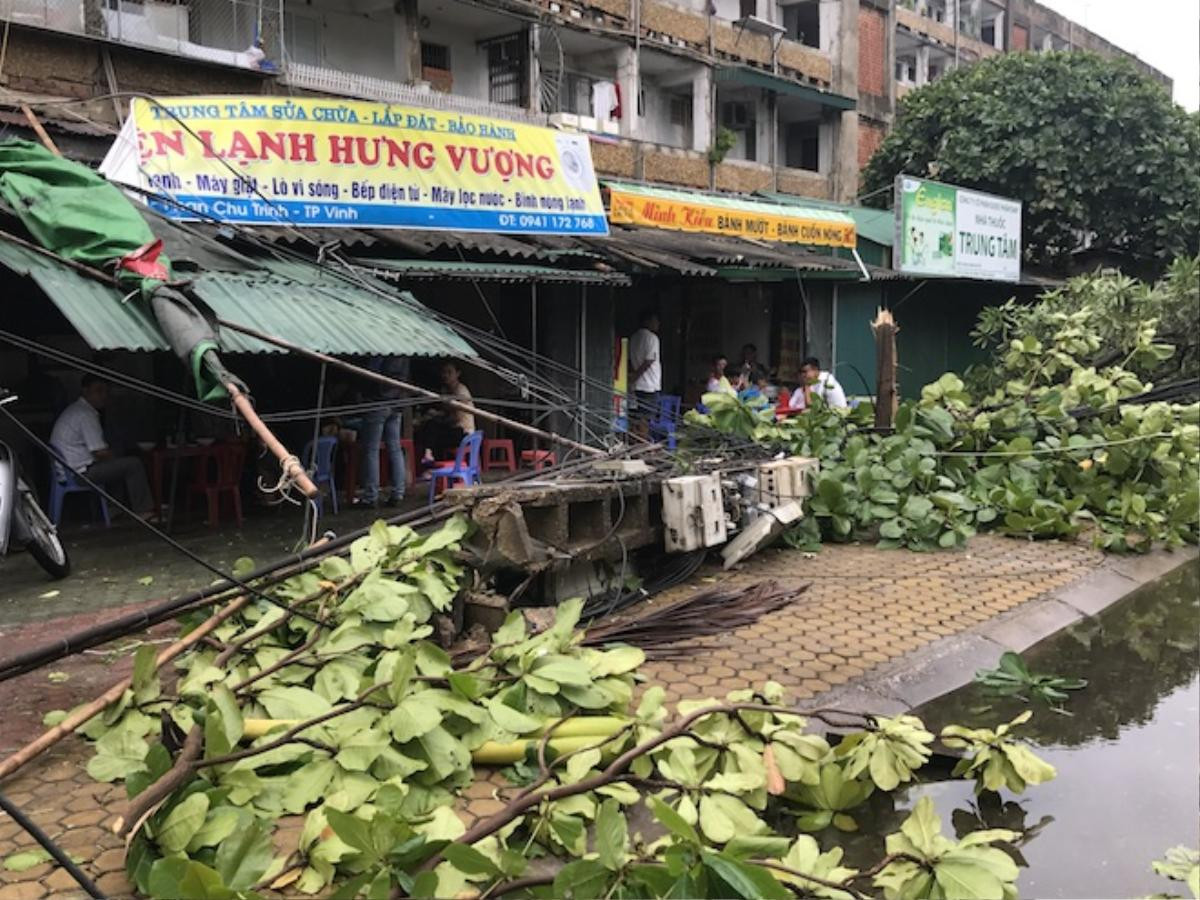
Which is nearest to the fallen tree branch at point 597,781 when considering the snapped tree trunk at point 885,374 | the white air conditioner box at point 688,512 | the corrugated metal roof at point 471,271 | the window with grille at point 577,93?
the white air conditioner box at point 688,512

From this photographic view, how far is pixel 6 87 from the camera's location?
10109mm

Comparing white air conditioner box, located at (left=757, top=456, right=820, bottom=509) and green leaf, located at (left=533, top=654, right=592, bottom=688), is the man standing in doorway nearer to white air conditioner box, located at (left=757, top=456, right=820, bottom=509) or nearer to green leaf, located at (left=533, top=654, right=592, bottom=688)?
white air conditioner box, located at (left=757, top=456, right=820, bottom=509)

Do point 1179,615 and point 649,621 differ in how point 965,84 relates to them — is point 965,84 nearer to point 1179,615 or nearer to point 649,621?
point 1179,615

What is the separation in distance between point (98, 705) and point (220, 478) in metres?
5.03

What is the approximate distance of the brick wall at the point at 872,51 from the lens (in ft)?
80.5

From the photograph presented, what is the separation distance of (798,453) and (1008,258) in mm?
11336

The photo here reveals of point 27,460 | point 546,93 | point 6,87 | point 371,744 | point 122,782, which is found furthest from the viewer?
point 546,93

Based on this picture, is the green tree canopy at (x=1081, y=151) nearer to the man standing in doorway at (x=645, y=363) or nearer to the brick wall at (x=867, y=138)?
the brick wall at (x=867, y=138)

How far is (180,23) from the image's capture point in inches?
478

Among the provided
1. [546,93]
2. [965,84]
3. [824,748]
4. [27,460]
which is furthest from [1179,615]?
[965,84]

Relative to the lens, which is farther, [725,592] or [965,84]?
[965,84]

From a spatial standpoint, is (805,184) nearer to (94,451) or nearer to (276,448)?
(94,451)

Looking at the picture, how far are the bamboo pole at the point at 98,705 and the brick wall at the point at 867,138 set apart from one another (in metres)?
23.3

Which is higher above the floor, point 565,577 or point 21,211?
point 21,211
